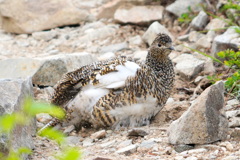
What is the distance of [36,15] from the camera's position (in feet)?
30.5

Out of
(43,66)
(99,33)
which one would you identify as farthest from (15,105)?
(99,33)

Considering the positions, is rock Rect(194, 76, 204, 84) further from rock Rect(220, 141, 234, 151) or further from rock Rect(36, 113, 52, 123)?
rock Rect(220, 141, 234, 151)

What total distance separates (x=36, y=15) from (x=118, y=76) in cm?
485

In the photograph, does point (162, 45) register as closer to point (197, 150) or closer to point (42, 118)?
point (42, 118)

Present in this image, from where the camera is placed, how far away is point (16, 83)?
4152 mm

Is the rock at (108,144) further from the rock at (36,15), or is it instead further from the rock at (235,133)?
the rock at (36,15)

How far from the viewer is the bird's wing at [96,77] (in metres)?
4.89

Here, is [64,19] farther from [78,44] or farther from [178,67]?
[178,67]

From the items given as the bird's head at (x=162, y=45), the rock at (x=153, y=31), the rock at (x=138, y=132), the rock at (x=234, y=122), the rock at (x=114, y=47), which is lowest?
the rock at (x=138, y=132)

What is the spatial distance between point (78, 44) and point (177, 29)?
1796mm

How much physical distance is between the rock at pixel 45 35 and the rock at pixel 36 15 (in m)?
0.21

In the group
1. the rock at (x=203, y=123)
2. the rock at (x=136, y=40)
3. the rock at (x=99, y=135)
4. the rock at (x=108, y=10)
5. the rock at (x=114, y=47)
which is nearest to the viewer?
the rock at (x=203, y=123)

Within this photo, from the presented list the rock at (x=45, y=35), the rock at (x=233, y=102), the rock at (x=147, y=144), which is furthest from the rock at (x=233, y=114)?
the rock at (x=45, y=35)

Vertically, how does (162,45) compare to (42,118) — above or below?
above
